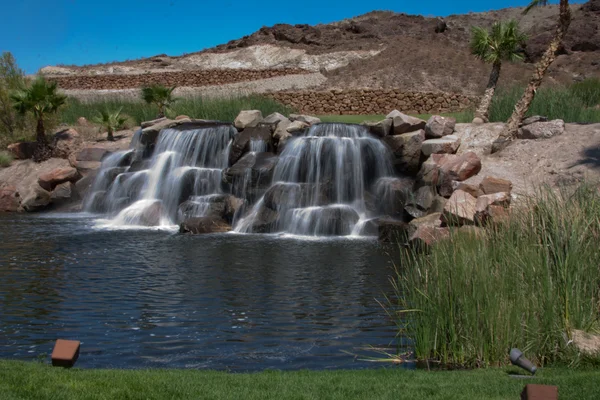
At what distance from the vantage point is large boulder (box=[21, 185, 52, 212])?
26016 millimetres

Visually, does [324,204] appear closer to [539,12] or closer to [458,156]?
[458,156]

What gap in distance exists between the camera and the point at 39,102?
28.6m

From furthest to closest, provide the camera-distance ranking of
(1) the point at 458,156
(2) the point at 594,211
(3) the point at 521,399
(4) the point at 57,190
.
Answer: (4) the point at 57,190 < (1) the point at 458,156 < (2) the point at 594,211 < (3) the point at 521,399

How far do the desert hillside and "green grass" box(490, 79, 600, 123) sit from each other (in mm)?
14080

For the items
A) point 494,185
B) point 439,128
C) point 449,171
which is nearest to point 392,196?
point 449,171

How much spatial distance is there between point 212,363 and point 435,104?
31021 mm

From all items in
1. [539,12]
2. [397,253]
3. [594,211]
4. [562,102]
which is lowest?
[397,253]

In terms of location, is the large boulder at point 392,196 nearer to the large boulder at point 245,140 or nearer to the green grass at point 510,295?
the large boulder at point 245,140

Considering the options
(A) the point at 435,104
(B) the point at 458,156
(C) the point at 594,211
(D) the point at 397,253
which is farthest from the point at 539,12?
(C) the point at 594,211

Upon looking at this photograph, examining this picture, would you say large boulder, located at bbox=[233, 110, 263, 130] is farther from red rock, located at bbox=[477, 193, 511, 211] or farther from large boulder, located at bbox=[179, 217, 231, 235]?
red rock, located at bbox=[477, 193, 511, 211]

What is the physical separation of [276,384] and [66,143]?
1054 inches

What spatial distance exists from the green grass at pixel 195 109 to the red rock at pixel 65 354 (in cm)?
2483

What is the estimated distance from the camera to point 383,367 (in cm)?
778

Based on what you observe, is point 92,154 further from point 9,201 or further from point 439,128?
point 439,128
